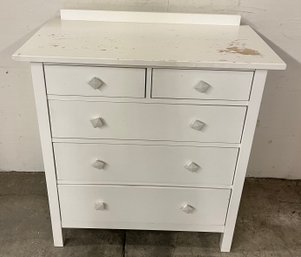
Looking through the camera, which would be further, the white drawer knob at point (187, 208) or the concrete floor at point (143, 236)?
the concrete floor at point (143, 236)

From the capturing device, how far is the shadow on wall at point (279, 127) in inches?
70.4

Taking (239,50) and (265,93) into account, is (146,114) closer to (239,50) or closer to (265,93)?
(239,50)

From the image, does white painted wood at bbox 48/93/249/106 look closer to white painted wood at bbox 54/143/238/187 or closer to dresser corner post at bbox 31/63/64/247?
dresser corner post at bbox 31/63/64/247

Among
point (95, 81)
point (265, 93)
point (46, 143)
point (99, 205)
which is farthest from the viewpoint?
point (265, 93)

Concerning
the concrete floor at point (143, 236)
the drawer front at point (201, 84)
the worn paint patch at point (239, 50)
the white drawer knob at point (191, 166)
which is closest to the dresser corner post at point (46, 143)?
the concrete floor at point (143, 236)

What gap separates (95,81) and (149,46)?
0.78 ft

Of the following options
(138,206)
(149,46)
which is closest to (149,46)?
(149,46)

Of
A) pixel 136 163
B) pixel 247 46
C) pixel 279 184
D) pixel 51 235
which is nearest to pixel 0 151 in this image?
pixel 51 235

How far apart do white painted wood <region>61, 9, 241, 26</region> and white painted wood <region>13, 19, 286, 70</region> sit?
32 millimetres

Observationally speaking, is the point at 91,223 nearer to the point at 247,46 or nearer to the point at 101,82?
the point at 101,82

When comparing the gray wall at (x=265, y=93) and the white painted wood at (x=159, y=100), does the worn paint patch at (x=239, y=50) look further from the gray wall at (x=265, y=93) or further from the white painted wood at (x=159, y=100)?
the gray wall at (x=265, y=93)

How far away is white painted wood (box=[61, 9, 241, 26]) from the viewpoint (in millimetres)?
1549

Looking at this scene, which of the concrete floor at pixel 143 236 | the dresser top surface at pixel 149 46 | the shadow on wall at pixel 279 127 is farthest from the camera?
the shadow on wall at pixel 279 127

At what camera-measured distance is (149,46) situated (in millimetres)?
1274
